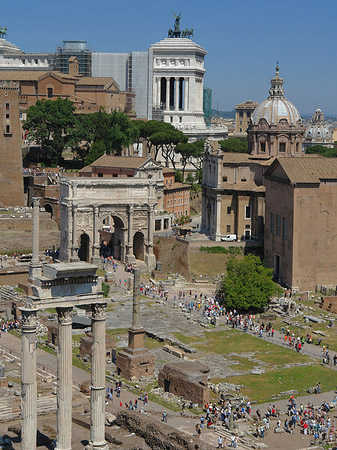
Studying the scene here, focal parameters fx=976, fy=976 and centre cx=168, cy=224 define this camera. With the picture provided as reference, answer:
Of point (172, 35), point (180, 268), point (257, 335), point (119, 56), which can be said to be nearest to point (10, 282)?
point (180, 268)

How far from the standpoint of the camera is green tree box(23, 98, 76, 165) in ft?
314

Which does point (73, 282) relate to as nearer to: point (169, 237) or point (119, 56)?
point (169, 237)

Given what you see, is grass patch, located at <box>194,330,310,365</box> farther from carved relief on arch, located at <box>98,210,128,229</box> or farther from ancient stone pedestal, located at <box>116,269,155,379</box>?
carved relief on arch, located at <box>98,210,128,229</box>

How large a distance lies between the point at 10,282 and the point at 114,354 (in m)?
18.7

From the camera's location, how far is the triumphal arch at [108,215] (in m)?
76.8

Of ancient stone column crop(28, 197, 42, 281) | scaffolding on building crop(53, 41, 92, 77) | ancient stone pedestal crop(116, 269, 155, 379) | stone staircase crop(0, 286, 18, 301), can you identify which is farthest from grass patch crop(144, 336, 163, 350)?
scaffolding on building crop(53, 41, 92, 77)

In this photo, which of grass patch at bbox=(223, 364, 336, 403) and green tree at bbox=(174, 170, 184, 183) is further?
green tree at bbox=(174, 170, 184, 183)

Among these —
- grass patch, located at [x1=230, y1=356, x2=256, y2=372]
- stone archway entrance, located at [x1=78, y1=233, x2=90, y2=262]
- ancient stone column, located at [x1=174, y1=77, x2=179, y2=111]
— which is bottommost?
grass patch, located at [x1=230, y1=356, x2=256, y2=372]

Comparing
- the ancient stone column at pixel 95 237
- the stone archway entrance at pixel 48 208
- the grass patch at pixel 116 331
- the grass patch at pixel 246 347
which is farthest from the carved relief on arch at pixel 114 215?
the grass patch at pixel 246 347

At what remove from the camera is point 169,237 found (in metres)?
81.1

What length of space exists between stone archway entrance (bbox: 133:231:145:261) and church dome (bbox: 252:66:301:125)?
16.7 m

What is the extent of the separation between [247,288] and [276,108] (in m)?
26.2

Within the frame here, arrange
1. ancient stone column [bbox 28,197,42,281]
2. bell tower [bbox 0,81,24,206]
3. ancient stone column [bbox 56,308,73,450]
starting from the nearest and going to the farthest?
ancient stone column [bbox 56,308,73,450]
ancient stone column [bbox 28,197,42,281]
bell tower [bbox 0,81,24,206]

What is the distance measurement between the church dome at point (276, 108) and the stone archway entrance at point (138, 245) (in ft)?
54.9
